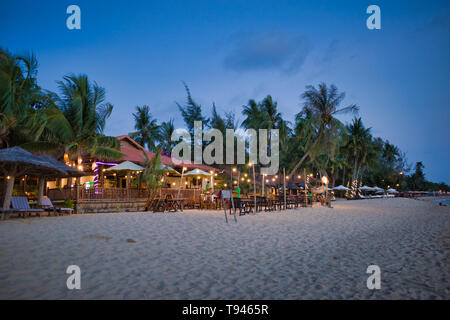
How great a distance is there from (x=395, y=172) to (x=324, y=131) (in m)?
43.0

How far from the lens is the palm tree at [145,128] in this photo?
114ft

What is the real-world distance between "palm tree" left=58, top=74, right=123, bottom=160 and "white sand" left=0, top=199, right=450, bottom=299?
29.9 feet

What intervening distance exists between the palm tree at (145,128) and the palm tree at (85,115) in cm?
1806

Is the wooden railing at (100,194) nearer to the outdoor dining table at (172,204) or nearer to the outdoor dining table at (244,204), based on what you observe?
the outdoor dining table at (172,204)

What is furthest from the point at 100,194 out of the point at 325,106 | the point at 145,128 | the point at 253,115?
the point at 145,128

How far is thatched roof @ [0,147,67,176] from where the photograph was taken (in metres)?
9.21

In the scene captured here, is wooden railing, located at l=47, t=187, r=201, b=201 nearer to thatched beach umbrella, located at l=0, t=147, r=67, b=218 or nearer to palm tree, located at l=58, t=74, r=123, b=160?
palm tree, located at l=58, t=74, r=123, b=160

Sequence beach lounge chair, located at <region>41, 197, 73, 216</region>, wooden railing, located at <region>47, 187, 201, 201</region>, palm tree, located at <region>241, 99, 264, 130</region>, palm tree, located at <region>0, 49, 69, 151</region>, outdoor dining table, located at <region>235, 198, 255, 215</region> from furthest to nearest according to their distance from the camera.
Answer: palm tree, located at <region>241, 99, 264, 130</region> → wooden railing, located at <region>47, 187, 201, 201</region> → outdoor dining table, located at <region>235, 198, 255, 215</region> → palm tree, located at <region>0, 49, 69, 151</region> → beach lounge chair, located at <region>41, 197, 73, 216</region>

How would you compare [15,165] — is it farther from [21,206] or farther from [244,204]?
[244,204]

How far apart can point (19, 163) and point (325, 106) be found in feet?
68.4

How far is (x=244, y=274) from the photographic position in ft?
12.7
